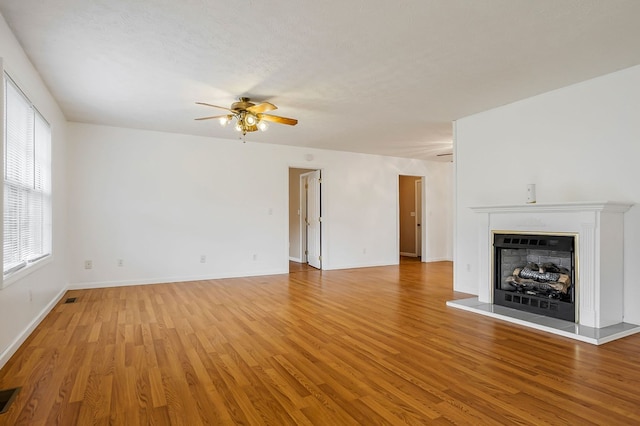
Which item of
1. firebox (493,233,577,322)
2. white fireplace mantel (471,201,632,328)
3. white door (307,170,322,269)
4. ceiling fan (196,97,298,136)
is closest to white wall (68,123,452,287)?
white door (307,170,322,269)

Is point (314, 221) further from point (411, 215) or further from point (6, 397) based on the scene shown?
point (6, 397)

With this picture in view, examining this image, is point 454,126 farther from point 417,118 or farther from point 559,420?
point 559,420

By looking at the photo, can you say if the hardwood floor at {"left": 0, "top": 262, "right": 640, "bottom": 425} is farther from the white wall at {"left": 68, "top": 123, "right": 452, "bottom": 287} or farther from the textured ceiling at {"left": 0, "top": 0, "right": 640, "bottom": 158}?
the textured ceiling at {"left": 0, "top": 0, "right": 640, "bottom": 158}

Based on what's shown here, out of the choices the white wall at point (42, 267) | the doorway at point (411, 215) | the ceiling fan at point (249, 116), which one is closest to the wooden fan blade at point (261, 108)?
the ceiling fan at point (249, 116)

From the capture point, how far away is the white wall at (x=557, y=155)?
11.3ft

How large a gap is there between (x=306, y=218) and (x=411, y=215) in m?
3.32

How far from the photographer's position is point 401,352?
2840 millimetres

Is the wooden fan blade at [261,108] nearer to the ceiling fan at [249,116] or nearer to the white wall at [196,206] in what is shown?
the ceiling fan at [249,116]

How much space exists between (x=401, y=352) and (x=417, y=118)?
3.43 m

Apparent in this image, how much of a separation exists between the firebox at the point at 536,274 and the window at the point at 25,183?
4789mm

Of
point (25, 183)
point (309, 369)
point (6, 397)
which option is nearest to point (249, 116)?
point (25, 183)

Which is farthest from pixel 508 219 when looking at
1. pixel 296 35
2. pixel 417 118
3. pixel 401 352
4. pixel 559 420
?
pixel 296 35

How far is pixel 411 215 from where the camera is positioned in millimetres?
9891

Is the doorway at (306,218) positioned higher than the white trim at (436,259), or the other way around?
the doorway at (306,218)
